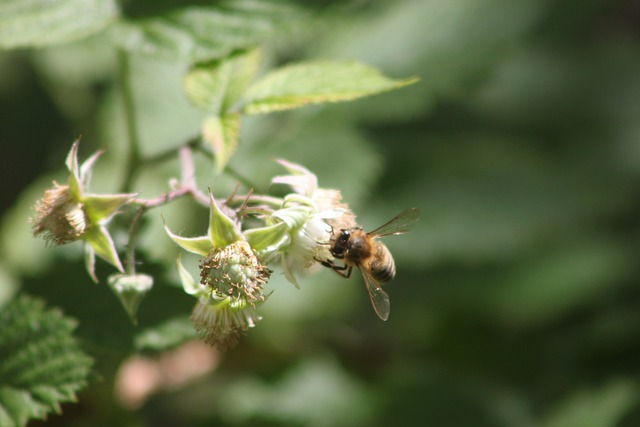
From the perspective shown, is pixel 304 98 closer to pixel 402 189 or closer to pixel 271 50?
pixel 271 50

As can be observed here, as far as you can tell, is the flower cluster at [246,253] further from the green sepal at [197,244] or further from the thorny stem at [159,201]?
the thorny stem at [159,201]

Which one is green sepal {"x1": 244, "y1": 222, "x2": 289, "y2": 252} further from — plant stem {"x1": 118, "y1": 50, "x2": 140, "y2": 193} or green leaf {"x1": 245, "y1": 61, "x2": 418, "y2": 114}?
plant stem {"x1": 118, "y1": 50, "x2": 140, "y2": 193}

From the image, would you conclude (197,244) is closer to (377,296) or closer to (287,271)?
(287,271)

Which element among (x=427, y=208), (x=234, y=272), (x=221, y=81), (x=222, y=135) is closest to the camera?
(x=234, y=272)

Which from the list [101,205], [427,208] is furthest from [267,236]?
[427,208]

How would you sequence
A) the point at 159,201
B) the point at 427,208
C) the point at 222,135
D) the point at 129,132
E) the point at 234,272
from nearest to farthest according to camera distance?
the point at 234,272
the point at 159,201
the point at 222,135
the point at 129,132
the point at 427,208

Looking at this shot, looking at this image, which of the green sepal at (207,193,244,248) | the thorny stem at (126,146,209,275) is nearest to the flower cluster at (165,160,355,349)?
the green sepal at (207,193,244,248)

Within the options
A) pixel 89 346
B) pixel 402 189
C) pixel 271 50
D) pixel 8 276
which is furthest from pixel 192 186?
pixel 402 189
